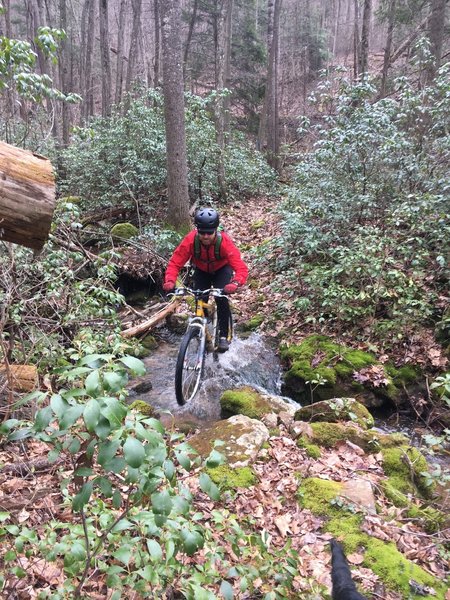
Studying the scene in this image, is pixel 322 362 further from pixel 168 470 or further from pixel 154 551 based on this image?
pixel 168 470

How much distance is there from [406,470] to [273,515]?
168cm

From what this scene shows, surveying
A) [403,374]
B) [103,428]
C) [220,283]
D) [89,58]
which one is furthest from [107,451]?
[89,58]

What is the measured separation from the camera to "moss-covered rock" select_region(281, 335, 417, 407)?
21.4ft

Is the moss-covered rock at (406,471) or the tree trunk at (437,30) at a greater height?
the tree trunk at (437,30)

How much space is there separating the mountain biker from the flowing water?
26.5 inches

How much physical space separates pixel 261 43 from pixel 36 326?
27.3m

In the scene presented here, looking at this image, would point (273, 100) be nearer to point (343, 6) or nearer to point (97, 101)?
point (97, 101)

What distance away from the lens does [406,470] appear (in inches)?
176

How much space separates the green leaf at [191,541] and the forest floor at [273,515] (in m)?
0.92

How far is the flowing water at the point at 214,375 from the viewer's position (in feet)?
20.6

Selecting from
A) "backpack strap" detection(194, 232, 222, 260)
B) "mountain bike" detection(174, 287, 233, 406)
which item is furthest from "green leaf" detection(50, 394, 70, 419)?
"backpack strap" detection(194, 232, 222, 260)

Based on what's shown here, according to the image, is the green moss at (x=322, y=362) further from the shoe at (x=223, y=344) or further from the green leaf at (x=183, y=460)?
the green leaf at (x=183, y=460)

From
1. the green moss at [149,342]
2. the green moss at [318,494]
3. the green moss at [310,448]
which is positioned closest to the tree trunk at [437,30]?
the green moss at [149,342]

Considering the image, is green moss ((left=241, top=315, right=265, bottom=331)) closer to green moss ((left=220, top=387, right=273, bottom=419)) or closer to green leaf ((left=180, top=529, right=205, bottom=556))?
green moss ((left=220, top=387, right=273, bottom=419))
